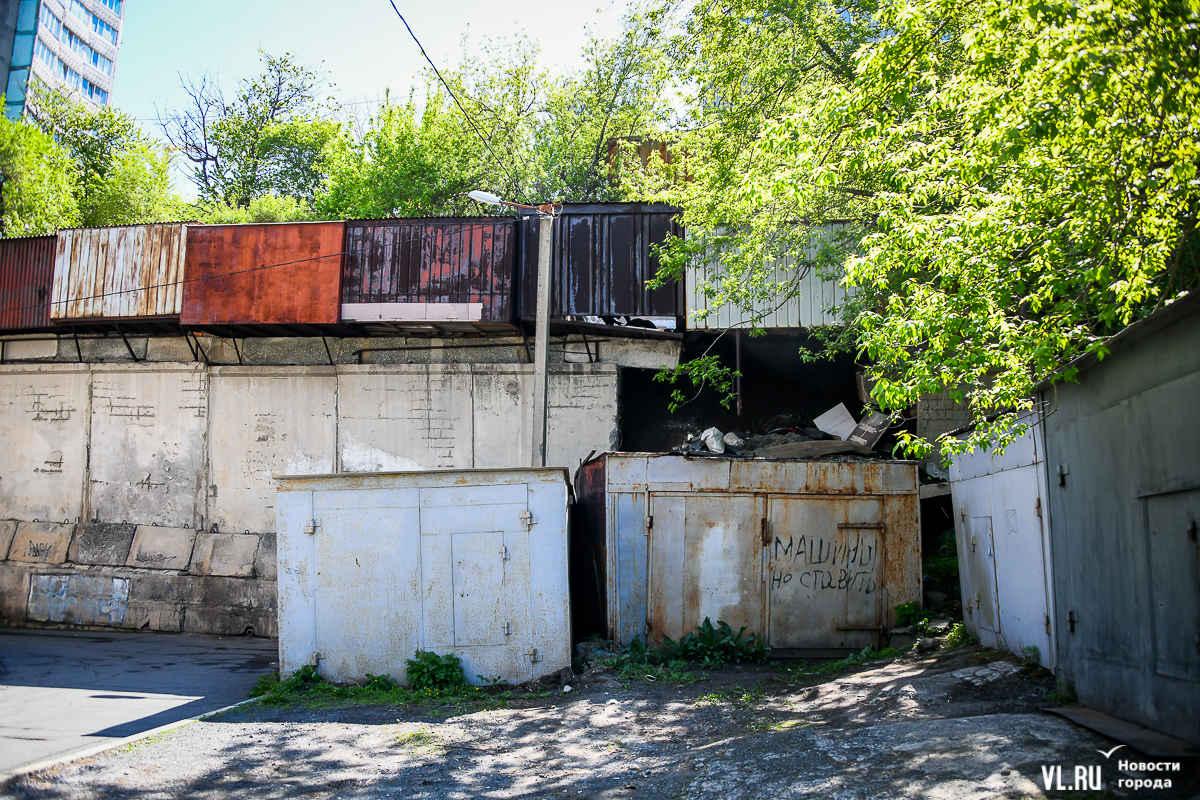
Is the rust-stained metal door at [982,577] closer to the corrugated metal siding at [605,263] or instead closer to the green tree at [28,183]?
the corrugated metal siding at [605,263]

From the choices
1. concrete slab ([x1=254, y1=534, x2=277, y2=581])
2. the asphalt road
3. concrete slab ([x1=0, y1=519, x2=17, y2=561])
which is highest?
concrete slab ([x1=0, y1=519, x2=17, y2=561])

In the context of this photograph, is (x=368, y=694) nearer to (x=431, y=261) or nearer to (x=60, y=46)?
(x=431, y=261)

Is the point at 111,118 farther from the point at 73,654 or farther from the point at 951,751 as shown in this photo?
the point at 951,751

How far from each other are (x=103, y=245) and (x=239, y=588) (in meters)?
6.88

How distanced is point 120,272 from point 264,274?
287cm

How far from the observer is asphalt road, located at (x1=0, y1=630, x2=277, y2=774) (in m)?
5.93

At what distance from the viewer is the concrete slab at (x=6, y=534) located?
14.0m

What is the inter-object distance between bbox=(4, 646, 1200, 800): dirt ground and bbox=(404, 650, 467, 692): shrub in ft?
1.76

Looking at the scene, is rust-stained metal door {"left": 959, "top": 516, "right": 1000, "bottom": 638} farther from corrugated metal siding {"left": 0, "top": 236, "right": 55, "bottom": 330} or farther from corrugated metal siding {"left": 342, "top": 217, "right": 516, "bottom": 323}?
corrugated metal siding {"left": 0, "top": 236, "right": 55, "bottom": 330}

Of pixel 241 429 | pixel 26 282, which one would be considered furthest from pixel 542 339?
pixel 26 282

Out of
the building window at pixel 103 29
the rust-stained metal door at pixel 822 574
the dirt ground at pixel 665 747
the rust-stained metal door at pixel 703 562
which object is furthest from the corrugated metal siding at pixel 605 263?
the building window at pixel 103 29

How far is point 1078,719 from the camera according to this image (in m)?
4.59

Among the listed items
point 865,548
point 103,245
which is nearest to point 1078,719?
point 865,548

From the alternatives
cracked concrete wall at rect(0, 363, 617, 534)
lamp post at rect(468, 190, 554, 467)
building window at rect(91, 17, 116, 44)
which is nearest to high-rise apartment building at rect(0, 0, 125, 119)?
building window at rect(91, 17, 116, 44)
